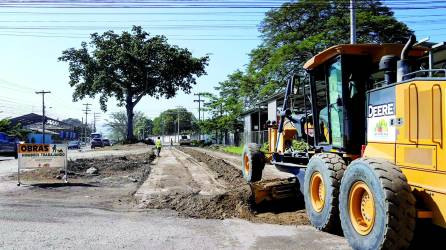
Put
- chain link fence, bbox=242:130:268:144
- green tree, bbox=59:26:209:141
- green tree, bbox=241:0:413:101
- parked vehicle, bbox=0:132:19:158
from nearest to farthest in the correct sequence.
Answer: parked vehicle, bbox=0:132:19:158 < green tree, bbox=241:0:413:101 < chain link fence, bbox=242:130:268:144 < green tree, bbox=59:26:209:141

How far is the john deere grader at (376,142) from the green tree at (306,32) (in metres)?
26.9

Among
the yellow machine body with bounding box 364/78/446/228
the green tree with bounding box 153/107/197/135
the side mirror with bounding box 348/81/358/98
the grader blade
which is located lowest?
the grader blade

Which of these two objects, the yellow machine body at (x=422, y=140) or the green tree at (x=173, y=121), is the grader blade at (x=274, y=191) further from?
the green tree at (x=173, y=121)

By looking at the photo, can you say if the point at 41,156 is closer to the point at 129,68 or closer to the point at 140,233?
the point at 140,233

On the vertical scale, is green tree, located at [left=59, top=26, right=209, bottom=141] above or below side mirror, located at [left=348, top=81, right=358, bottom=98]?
above

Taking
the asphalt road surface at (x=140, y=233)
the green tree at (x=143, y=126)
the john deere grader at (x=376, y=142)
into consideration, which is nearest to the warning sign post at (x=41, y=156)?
the asphalt road surface at (x=140, y=233)

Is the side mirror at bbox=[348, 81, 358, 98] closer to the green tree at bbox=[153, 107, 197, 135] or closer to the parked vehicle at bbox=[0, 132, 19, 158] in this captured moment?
the parked vehicle at bbox=[0, 132, 19, 158]

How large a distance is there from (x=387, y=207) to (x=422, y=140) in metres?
0.92

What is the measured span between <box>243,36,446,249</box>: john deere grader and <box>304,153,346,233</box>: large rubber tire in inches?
0.6

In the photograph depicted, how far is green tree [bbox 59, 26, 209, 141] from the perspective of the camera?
6341 centimetres

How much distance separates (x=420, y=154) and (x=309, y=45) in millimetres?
33441

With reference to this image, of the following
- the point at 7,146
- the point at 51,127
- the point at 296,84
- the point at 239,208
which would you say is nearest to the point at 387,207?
the point at 239,208

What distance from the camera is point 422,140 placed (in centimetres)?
591

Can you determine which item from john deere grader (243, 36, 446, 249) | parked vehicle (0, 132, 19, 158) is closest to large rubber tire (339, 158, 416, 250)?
john deere grader (243, 36, 446, 249)
